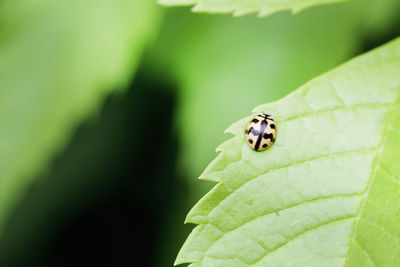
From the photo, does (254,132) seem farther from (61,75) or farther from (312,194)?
(61,75)

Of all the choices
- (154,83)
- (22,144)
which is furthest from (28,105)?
(154,83)

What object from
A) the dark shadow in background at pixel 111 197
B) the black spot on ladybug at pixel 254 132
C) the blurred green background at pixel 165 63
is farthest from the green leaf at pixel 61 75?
the black spot on ladybug at pixel 254 132

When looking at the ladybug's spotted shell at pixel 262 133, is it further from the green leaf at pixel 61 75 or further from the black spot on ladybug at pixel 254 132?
the green leaf at pixel 61 75

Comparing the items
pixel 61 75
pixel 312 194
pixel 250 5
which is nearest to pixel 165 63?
pixel 61 75

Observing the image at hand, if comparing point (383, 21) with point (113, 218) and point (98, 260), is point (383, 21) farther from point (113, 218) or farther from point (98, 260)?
point (98, 260)

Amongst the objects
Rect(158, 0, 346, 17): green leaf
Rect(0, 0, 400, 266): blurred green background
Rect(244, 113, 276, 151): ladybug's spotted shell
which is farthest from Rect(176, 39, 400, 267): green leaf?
Rect(0, 0, 400, 266): blurred green background

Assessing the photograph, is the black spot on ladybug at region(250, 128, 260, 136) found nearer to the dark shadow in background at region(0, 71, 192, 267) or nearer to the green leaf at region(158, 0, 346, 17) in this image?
the green leaf at region(158, 0, 346, 17)

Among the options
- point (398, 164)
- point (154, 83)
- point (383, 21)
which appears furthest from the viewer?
point (154, 83)
